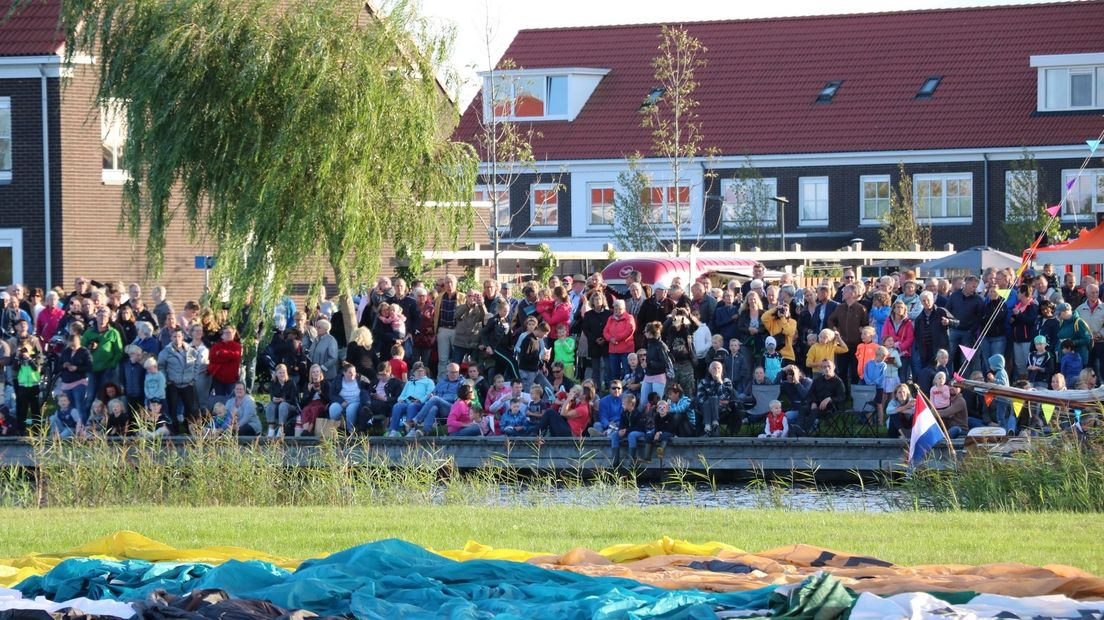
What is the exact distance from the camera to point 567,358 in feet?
82.5

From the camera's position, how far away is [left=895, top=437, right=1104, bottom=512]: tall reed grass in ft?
52.6

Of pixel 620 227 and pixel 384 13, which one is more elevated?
pixel 384 13

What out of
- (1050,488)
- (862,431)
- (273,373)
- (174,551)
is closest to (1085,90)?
(862,431)

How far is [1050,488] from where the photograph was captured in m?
16.3

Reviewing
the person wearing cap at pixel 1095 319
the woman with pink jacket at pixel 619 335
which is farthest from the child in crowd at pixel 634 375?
the person wearing cap at pixel 1095 319

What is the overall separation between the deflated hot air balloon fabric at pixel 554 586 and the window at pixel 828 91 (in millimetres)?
39112

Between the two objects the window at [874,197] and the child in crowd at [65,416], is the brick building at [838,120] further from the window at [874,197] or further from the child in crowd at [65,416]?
the child in crowd at [65,416]

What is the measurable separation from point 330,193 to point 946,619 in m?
18.6

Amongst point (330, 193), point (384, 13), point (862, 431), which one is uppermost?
point (384, 13)

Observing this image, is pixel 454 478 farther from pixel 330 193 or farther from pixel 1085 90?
pixel 1085 90

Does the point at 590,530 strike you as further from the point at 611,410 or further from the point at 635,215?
the point at 635,215

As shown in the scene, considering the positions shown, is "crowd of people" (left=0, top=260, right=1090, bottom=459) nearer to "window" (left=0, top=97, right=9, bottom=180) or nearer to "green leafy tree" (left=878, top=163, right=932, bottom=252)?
"window" (left=0, top=97, right=9, bottom=180)

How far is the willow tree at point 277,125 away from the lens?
2533 cm

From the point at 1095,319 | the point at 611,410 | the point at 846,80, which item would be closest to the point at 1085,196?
the point at 846,80
